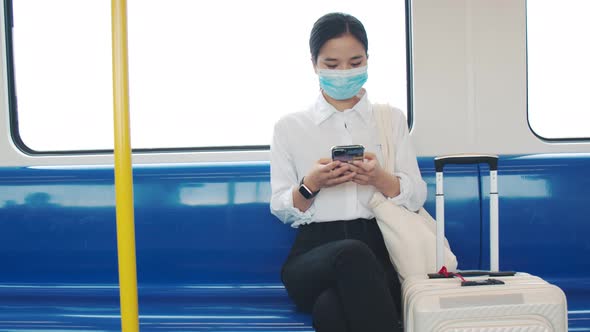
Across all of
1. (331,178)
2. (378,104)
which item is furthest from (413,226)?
(378,104)

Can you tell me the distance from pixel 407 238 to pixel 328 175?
0.37m

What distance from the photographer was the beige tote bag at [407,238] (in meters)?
2.15

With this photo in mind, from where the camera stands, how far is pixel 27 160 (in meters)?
2.97

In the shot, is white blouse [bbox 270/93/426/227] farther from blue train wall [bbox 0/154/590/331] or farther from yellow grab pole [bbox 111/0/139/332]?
yellow grab pole [bbox 111/0/139/332]

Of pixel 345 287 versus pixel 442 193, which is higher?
pixel 442 193

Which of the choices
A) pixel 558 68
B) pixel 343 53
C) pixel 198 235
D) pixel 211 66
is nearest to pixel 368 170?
pixel 343 53

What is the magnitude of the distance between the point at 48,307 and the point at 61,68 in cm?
119

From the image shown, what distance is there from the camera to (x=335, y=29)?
7.52 feet

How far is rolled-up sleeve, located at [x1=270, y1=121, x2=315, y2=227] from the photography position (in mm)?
2256

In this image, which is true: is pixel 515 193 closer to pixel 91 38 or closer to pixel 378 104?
pixel 378 104

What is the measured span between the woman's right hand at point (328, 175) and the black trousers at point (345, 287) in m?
0.24

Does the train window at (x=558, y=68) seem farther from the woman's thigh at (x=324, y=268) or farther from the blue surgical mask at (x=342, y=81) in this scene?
the woman's thigh at (x=324, y=268)

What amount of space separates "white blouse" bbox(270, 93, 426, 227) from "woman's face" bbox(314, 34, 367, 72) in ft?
0.61

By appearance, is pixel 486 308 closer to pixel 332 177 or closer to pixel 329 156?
pixel 332 177
